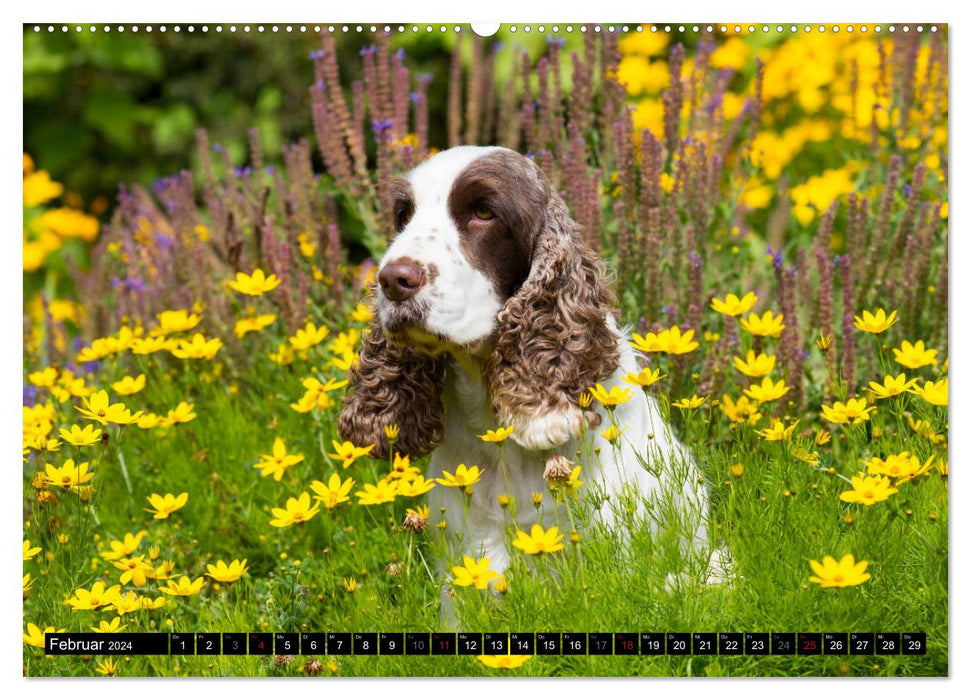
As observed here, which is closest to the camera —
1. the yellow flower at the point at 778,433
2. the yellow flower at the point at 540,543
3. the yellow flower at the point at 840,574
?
the yellow flower at the point at 840,574

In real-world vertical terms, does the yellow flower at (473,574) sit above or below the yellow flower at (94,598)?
above

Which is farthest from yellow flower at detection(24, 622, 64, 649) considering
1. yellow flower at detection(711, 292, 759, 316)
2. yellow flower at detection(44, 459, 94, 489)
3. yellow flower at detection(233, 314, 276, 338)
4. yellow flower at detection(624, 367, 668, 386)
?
yellow flower at detection(711, 292, 759, 316)

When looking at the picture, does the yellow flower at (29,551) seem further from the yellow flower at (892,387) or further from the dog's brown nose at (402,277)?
the yellow flower at (892,387)

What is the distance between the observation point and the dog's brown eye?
9.87 ft

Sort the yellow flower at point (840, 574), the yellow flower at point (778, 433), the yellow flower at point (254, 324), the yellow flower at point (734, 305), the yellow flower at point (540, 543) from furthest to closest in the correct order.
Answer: the yellow flower at point (254, 324), the yellow flower at point (734, 305), the yellow flower at point (778, 433), the yellow flower at point (540, 543), the yellow flower at point (840, 574)

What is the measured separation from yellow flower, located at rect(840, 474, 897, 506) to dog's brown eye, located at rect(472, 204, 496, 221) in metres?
1.11

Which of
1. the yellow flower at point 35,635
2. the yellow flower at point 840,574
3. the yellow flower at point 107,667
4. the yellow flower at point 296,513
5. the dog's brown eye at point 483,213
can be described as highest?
the dog's brown eye at point 483,213

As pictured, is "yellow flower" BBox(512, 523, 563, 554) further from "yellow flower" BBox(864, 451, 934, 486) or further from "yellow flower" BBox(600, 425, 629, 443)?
"yellow flower" BBox(864, 451, 934, 486)

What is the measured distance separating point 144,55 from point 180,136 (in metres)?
0.97

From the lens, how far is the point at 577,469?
9.64 ft

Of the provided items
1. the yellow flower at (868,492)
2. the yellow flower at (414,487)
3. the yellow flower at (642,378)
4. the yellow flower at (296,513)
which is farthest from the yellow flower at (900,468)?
the yellow flower at (296,513)

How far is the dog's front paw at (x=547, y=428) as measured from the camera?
3.07 metres

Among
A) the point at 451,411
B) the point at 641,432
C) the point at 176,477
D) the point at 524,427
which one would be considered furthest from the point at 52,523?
the point at 641,432

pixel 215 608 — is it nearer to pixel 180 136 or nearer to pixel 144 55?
pixel 144 55
